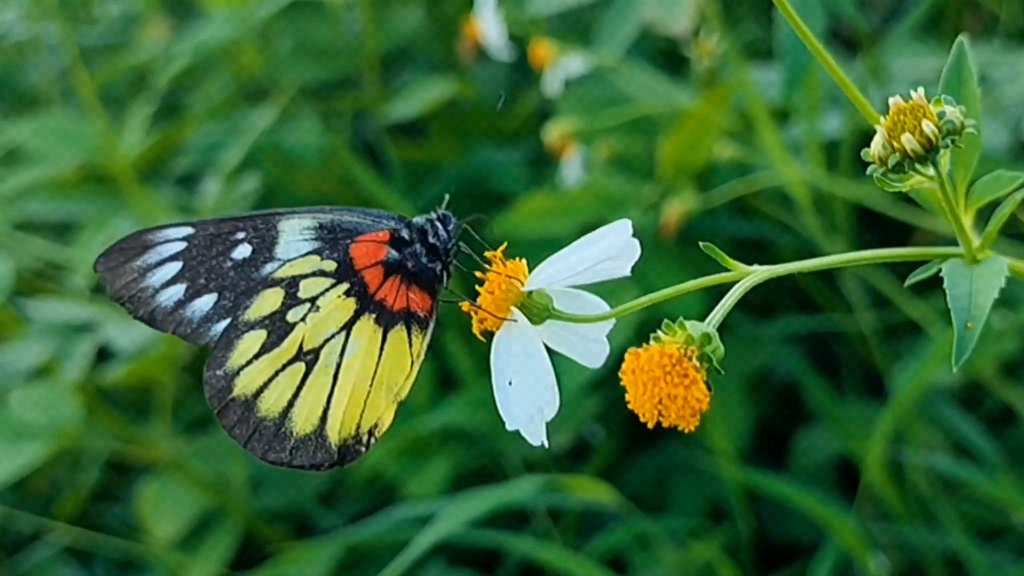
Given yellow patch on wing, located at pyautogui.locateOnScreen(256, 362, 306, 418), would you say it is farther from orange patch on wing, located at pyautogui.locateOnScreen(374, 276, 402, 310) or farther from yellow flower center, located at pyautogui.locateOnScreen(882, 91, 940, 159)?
yellow flower center, located at pyautogui.locateOnScreen(882, 91, 940, 159)

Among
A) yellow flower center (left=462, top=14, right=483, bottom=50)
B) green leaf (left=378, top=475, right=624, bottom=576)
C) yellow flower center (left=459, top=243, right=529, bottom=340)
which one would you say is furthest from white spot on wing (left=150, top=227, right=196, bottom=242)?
yellow flower center (left=462, top=14, right=483, bottom=50)

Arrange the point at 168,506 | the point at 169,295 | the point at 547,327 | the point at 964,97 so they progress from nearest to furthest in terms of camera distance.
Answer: the point at 964,97, the point at 547,327, the point at 169,295, the point at 168,506

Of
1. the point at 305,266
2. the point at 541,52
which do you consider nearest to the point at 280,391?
the point at 305,266

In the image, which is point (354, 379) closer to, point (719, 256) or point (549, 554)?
point (549, 554)

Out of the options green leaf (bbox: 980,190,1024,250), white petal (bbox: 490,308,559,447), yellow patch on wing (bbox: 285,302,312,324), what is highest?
green leaf (bbox: 980,190,1024,250)

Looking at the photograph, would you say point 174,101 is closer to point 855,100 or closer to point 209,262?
point 209,262

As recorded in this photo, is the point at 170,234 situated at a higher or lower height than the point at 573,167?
higher

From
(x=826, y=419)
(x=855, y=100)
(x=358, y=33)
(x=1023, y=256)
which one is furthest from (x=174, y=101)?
(x=855, y=100)
